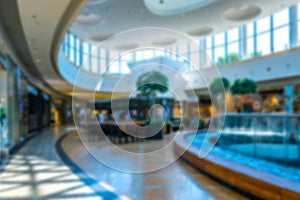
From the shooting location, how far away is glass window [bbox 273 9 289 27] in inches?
642

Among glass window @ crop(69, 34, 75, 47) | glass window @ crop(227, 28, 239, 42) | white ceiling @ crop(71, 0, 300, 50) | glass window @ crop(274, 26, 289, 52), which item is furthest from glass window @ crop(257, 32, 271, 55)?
glass window @ crop(69, 34, 75, 47)

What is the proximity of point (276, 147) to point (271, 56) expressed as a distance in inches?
403

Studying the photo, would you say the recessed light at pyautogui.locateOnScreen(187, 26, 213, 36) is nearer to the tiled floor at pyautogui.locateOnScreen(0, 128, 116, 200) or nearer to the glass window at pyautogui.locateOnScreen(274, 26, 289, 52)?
the glass window at pyautogui.locateOnScreen(274, 26, 289, 52)

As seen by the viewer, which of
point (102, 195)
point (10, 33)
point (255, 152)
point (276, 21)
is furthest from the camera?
point (276, 21)

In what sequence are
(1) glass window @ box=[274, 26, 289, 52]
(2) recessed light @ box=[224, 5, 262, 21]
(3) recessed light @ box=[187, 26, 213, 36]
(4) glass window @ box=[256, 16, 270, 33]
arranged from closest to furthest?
(2) recessed light @ box=[224, 5, 262, 21] < (3) recessed light @ box=[187, 26, 213, 36] < (1) glass window @ box=[274, 26, 289, 52] < (4) glass window @ box=[256, 16, 270, 33]

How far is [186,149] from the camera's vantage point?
16.8ft

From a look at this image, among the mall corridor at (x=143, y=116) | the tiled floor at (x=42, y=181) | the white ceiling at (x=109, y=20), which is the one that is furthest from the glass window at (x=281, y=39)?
the tiled floor at (x=42, y=181)

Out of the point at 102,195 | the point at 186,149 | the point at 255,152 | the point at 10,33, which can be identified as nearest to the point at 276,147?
the point at 255,152

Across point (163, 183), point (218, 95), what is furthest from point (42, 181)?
point (218, 95)

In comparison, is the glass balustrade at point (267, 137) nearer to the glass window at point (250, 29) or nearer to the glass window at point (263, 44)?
the glass window at point (263, 44)

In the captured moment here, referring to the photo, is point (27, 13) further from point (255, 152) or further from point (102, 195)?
point (255, 152)

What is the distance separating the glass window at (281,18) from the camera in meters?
16.3

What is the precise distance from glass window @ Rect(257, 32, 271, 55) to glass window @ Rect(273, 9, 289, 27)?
2.98 ft

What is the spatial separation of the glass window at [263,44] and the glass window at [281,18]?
91 cm
